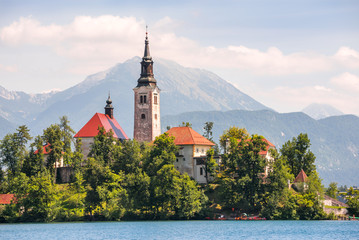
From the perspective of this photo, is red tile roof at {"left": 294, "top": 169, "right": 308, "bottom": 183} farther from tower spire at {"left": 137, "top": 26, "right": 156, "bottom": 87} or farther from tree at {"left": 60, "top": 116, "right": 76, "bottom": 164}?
tree at {"left": 60, "top": 116, "right": 76, "bottom": 164}

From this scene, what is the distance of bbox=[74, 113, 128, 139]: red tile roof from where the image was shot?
12338cm

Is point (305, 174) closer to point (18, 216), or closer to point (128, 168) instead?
point (128, 168)

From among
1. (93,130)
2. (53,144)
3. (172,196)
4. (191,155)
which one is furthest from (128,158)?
(93,130)

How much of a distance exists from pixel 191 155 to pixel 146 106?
18.8 metres

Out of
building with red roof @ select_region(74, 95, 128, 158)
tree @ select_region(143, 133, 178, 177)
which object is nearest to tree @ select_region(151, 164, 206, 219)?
tree @ select_region(143, 133, 178, 177)

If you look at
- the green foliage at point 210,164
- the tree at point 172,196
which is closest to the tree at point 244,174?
the green foliage at point 210,164

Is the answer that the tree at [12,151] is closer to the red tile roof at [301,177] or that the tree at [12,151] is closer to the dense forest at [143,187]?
the dense forest at [143,187]

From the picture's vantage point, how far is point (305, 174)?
108 metres

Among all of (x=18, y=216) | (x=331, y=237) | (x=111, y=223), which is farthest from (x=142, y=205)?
(x=331, y=237)

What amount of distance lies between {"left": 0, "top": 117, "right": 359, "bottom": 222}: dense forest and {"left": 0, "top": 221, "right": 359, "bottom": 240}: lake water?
4.36 meters

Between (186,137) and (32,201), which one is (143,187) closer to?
(32,201)

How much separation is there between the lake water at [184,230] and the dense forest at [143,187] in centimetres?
436

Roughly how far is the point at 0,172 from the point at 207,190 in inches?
1455

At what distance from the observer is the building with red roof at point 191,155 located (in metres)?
111
